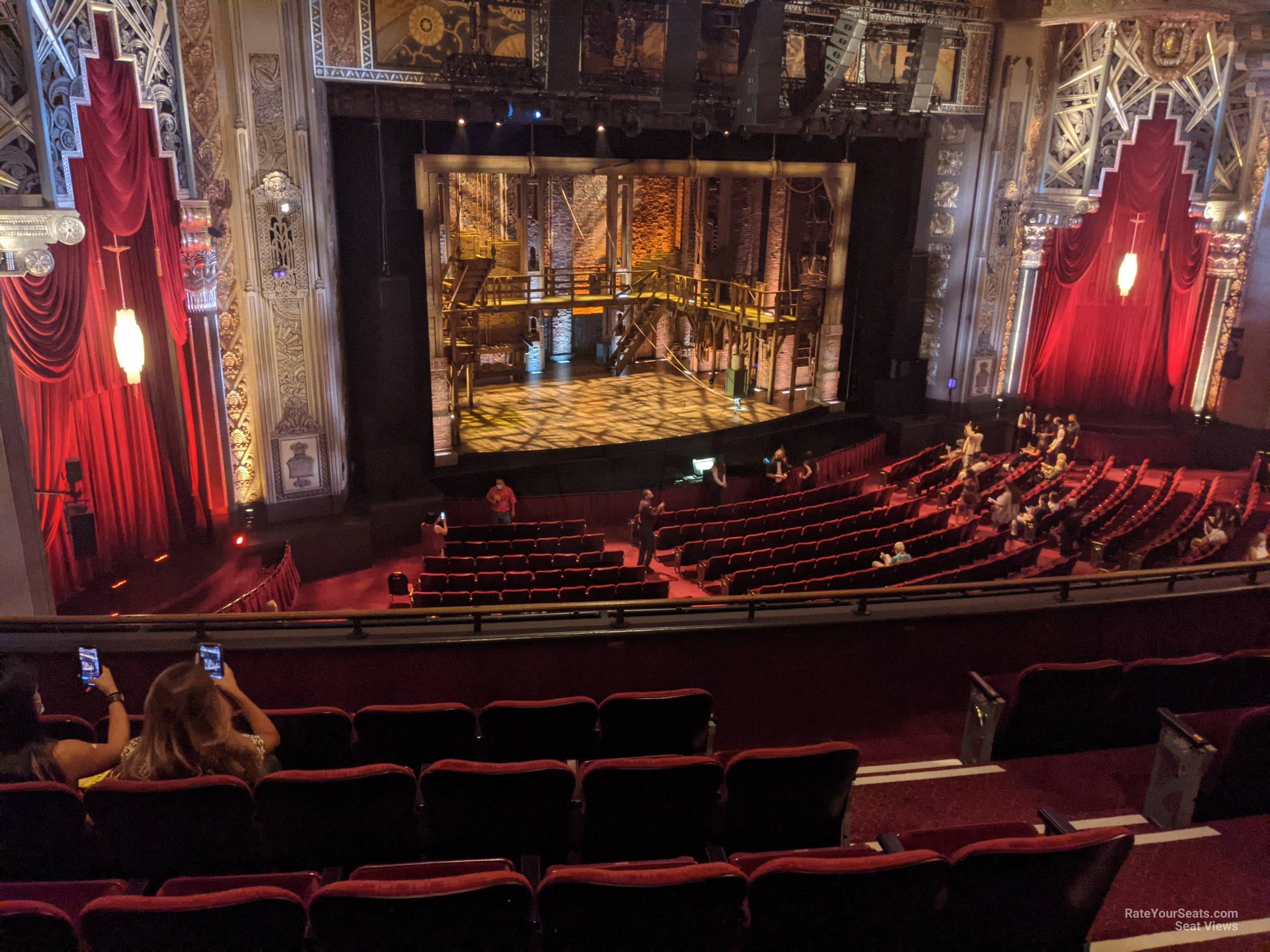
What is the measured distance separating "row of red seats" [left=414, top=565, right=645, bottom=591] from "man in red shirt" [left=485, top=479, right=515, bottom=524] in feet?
7.49

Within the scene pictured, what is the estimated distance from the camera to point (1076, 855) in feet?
9.08

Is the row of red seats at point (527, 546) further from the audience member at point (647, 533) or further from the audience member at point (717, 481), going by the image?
the audience member at point (717, 481)

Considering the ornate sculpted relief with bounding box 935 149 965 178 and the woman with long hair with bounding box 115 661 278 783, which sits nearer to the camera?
the woman with long hair with bounding box 115 661 278 783

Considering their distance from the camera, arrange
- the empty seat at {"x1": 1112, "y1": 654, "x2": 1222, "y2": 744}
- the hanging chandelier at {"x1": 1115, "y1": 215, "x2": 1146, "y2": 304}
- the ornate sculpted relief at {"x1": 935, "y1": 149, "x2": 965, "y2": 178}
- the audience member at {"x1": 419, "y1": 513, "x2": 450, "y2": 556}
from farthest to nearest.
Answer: the ornate sculpted relief at {"x1": 935, "y1": 149, "x2": 965, "y2": 178}
the hanging chandelier at {"x1": 1115, "y1": 215, "x2": 1146, "y2": 304}
the audience member at {"x1": 419, "y1": 513, "x2": 450, "y2": 556}
the empty seat at {"x1": 1112, "y1": 654, "x2": 1222, "y2": 744}

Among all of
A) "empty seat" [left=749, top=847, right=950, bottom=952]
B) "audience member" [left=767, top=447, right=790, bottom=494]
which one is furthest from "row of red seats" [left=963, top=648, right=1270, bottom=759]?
"audience member" [left=767, top=447, right=790, bottom=494]

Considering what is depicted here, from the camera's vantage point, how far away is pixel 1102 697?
14.3ft

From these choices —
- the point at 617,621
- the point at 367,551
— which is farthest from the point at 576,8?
the point at 617,621

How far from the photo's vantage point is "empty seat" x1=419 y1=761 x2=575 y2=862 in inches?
125

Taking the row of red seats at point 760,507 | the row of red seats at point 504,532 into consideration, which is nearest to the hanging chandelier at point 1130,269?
the row of red seats at point 760,507

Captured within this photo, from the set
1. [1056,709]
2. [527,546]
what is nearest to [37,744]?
[1056,709]

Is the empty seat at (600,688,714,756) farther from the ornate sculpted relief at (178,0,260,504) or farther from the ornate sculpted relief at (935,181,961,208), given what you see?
the ornate sculpted relief at (935,181,961,208)

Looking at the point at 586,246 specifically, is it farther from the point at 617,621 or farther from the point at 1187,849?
the point at 1187,849

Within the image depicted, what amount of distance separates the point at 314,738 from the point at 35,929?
134 cm

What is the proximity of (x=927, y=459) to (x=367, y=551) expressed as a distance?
8.69m
